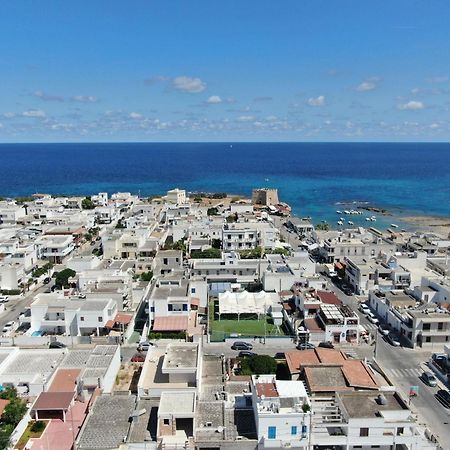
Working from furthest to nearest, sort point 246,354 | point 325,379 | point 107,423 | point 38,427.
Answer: point 246,354 → point 325,379 → point 38,427 → point 107,423

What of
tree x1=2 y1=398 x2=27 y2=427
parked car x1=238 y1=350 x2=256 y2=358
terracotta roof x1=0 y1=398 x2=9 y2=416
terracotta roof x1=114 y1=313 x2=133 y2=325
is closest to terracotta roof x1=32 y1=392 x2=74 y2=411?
tree x1=2 y1=398 x2=27 y2=427

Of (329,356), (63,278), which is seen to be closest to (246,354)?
(329,356)

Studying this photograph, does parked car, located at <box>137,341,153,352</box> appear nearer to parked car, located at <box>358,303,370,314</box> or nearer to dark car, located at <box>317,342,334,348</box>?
dark car, located at <box>317,342,334,348</box>

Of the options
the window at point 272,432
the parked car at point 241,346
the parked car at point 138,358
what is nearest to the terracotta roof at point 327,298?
the parked car at point 241,346

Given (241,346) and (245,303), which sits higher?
(245,303)

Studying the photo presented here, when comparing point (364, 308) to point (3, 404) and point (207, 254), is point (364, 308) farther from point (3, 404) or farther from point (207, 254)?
point (3, 404)

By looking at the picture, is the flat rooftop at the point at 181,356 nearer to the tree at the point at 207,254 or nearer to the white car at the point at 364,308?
the white car at the point at 364,308
